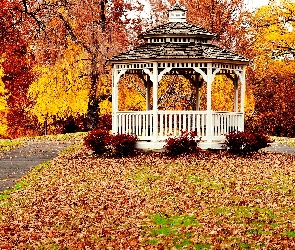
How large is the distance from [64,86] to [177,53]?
13.9m

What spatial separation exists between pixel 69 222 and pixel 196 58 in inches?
468

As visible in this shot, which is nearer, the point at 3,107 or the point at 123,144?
the point at 123,144

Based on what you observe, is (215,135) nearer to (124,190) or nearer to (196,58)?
(196,58)

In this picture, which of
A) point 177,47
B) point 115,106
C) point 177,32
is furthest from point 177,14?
point 115,106

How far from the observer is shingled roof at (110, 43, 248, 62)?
21900 mm

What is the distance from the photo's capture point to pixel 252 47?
3934cm

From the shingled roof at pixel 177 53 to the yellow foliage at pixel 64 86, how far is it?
1027 cm

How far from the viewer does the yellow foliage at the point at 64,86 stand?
3369 centimetres

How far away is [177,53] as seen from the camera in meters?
22.1

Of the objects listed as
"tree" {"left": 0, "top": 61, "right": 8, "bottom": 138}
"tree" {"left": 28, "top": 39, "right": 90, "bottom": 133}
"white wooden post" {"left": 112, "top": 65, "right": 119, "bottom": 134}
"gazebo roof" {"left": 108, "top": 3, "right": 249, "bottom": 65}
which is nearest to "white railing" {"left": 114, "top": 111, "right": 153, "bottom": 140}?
"white wooden post" {"left": 112, "top": 65, "right": 119, "bottom": 134}

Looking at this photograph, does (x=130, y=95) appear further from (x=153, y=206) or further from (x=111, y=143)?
(x=153, y=206)

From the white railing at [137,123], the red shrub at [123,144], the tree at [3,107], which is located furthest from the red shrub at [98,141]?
the tree at [3,107]

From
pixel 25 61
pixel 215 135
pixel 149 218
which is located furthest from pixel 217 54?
pixel 25 61

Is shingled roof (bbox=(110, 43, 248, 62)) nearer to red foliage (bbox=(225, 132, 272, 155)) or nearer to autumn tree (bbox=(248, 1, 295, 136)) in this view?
red foliage (bbox=(225, 132, 272, 155))
